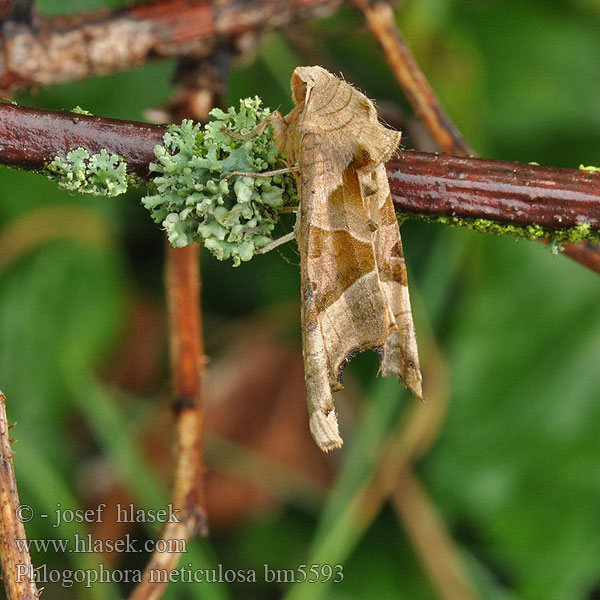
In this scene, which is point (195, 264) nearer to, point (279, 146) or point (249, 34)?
point (279, 146)

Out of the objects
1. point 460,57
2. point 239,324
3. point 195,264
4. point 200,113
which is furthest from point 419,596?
point 460,57

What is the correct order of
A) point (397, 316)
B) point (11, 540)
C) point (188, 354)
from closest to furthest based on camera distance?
point (11, 540) → point (397, 316) → point (188, 354)

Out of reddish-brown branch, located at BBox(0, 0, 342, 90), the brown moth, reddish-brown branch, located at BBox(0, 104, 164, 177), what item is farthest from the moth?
reddish-brown branch, located at BBox(0, 0, 342, 90)

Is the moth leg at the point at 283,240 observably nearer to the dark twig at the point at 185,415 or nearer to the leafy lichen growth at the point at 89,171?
the leafy lichen growth at the point at 89,171

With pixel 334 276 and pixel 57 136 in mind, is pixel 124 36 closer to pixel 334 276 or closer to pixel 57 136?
pixel 57 136

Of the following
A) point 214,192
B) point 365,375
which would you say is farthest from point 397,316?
point 365,375
